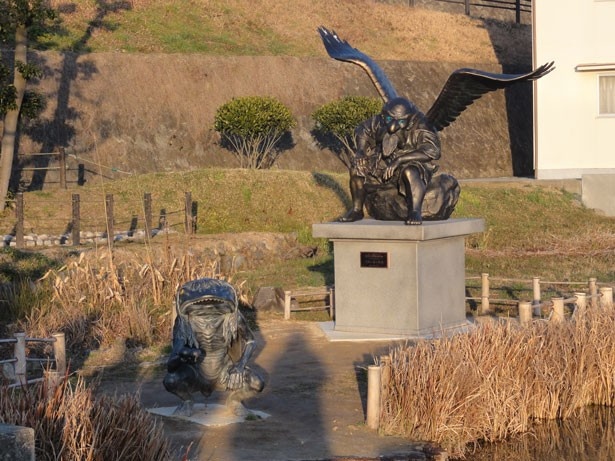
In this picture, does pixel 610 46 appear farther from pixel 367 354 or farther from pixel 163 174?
pixel 367 354

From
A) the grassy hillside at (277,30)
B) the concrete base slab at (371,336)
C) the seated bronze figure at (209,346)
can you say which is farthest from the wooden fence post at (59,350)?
the grassy hillside at (277,30)

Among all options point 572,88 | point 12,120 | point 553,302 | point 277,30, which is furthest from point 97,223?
point 277,30

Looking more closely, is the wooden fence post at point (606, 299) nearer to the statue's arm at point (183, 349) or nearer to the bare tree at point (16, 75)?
the statue's arm at point (183, 349)

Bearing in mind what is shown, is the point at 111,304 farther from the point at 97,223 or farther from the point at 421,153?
the point at 97,223

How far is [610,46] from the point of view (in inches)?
1335

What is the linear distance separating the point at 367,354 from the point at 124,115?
78.0 ft

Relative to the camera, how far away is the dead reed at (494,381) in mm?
9422

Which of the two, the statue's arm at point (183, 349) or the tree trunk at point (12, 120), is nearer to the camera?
the statue's arm at point (183, 349)

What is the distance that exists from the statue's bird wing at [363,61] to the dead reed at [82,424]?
8.52 meters

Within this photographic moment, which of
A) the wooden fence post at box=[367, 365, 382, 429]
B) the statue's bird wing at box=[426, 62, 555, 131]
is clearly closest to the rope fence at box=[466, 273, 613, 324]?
the statue's bird wing at box=[426, 62, 555, 131]

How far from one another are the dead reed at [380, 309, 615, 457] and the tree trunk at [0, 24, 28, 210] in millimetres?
18905

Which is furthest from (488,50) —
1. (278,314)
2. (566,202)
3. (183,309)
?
(183,309)

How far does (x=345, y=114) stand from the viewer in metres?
36.3

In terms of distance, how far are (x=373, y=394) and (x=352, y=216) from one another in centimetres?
535
